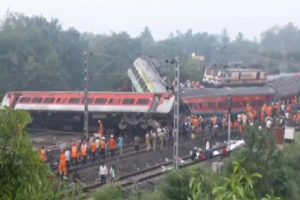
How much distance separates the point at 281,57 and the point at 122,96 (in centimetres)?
5939

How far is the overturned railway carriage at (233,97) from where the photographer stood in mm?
30281

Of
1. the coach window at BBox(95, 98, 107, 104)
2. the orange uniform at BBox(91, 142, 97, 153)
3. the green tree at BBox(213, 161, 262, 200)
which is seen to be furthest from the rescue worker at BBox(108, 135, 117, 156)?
the green tree at BBox(213, 161, 262, 200)

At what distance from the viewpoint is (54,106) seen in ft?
95.2

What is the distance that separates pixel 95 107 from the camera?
27.8 m

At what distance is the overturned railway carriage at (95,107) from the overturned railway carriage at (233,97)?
3.24 m

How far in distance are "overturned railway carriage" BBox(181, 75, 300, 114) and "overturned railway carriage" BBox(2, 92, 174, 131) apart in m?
3.24

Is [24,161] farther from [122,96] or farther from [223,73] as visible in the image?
[223,73]

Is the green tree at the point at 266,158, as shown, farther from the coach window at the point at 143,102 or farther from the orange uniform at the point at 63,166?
the coach window at the point at 143,102

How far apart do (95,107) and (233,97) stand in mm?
8592

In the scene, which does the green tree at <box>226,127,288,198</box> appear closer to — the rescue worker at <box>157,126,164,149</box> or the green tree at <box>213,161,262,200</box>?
the rescue worker at <box>157,126,164,149</box>

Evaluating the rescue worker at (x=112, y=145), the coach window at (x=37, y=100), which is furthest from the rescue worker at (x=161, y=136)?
the coach window at (x=37, y=100)

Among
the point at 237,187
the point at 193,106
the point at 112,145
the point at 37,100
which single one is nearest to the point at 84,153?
the point at 112,145

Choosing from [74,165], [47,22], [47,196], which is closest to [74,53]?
[47,22]

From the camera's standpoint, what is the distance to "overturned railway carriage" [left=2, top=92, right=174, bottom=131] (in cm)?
2605
